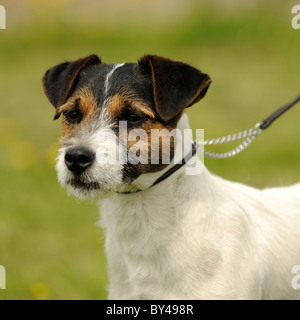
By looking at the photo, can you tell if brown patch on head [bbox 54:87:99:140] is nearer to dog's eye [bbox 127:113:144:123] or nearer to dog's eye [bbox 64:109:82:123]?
dog's eye [bbox 64:109:82:123]

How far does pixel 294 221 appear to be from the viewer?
441 cm

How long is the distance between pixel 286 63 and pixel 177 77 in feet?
29.6

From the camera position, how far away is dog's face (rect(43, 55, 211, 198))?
355cm

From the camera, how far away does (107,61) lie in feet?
39.0

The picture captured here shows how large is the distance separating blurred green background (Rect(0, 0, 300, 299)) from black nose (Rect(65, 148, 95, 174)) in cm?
213

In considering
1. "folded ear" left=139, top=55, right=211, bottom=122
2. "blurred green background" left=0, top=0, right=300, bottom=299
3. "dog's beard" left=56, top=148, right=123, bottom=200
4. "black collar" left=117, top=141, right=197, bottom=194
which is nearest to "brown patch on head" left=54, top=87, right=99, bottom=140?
"dog's beard" left=56, top=148, right=123, bottom=200

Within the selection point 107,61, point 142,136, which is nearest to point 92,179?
point 142,136

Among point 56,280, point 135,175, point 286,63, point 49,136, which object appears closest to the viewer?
point 135,175

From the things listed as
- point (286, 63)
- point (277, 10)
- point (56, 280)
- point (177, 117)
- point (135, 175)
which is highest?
point (277, 10)

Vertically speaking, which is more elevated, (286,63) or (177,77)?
(286,63)

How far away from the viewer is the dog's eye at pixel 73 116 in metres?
3.81

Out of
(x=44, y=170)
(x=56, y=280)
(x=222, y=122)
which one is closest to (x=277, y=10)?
(x=222, y=122)

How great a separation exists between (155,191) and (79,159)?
609 millimetres
